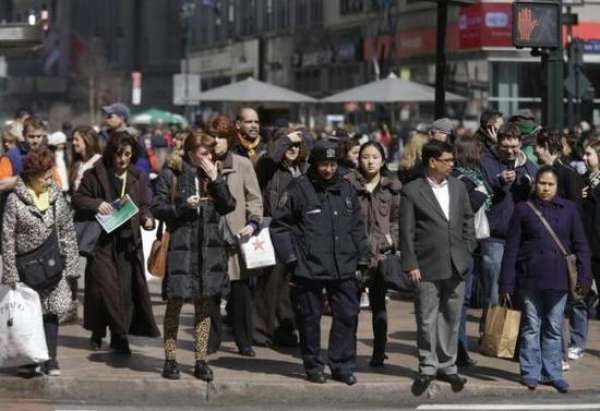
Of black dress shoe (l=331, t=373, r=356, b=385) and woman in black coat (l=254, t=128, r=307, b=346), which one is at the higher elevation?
woman in black coat (l=254, t=128, r=307, b=346)

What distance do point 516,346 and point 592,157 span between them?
3.17m

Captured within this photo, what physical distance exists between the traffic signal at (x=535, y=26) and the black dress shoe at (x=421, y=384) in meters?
6.57

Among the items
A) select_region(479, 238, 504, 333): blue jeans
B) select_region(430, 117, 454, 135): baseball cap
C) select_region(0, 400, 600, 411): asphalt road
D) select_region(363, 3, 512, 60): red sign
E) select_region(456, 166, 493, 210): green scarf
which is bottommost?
select_region(0, 400, 600, 411): asphalt road

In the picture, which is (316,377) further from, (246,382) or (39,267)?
(39,267)

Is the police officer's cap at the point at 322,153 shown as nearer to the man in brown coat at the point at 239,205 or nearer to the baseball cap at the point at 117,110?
the man in brown coat at the point at 239,205

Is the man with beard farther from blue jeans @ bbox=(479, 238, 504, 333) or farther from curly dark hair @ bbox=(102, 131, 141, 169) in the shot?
blue jeans @ bbox=(479, 238, 504, 333)

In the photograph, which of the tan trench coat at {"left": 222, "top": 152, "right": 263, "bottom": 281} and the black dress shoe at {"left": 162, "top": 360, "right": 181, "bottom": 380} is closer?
the black dress shoe at {"left": 162, "top": 360, "right": 181, "bottom": 380}

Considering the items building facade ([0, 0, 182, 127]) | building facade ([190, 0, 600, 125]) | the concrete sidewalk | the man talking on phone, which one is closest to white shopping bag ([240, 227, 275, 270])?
the concrete sidewalk

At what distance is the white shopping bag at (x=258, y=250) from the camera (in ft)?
39.7

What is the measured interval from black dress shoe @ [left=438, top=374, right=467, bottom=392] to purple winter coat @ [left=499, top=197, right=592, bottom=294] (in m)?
0.75

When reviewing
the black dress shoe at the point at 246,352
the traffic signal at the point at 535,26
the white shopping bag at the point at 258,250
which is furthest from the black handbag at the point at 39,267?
the traffic signal at the point at 535,26

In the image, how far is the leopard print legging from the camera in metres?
11.4

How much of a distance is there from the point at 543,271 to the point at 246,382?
2.35 metres

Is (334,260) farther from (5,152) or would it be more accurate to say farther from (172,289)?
(5,152)
